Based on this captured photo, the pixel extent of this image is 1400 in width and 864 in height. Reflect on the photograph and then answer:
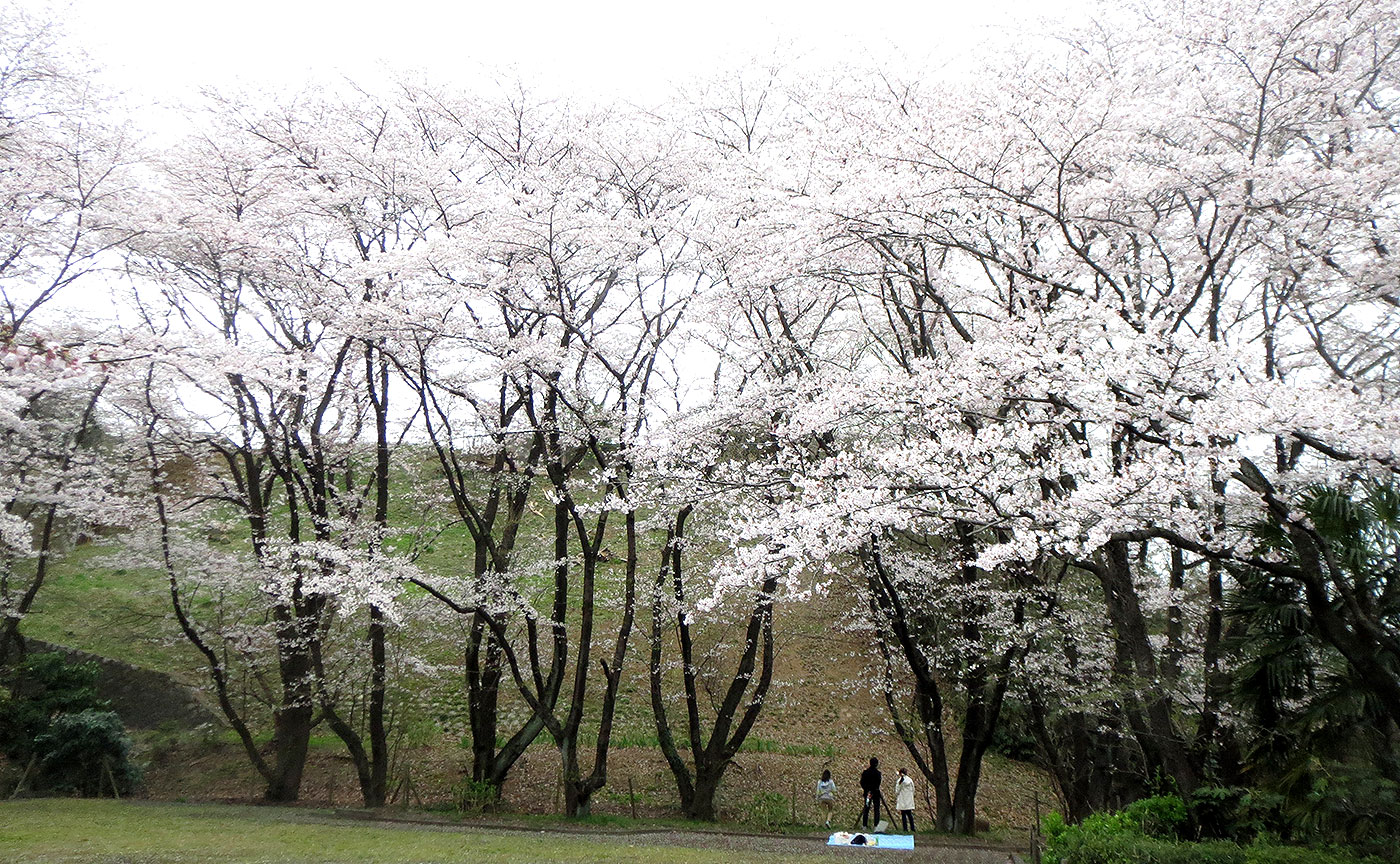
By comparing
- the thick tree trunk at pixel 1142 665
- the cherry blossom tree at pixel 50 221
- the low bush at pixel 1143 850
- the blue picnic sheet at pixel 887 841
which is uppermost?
the cherry blossom tree at pixel 50 221

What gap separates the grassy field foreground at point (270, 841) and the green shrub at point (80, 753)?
0.78 m

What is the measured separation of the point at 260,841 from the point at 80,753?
5.20 m

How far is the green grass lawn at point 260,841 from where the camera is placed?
22.8ft

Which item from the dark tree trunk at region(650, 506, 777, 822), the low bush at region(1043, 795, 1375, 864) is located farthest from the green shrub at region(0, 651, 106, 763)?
the low bush at region(1043, 795, 1375, 864)

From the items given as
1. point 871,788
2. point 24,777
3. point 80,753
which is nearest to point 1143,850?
point 871,788

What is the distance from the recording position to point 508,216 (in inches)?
382

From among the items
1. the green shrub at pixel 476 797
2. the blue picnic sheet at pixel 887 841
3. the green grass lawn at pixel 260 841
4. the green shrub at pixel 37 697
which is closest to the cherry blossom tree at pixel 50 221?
the green shrub at pixel 37 697

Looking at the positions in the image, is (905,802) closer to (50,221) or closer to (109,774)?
(109,774)

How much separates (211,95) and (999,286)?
10413 millimetres

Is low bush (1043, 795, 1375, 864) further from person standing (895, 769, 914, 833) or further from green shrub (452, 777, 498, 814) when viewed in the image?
green shrub (452, 777, 498, 814)

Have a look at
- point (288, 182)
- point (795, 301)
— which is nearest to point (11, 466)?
point (288, 182)

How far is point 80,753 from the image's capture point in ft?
36.5

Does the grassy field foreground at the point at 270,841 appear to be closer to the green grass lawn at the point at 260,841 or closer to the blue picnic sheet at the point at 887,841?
the green grass lawn at the point at 260,841

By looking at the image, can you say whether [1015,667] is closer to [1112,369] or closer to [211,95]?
[1112,369]
